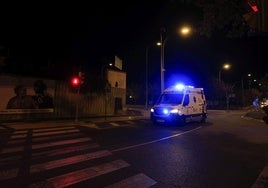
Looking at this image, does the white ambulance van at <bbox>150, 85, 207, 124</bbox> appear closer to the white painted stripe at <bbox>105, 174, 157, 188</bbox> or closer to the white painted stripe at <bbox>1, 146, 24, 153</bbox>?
the white painted stripe at <bbox>1, 146, 24, 153</bbox>

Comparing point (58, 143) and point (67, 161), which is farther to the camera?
point (58, 143)

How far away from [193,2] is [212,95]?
6907 cm

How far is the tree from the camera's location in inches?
228

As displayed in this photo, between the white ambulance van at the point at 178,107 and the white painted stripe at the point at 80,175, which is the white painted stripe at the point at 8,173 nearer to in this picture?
the white painted stripe at the point at 80,175

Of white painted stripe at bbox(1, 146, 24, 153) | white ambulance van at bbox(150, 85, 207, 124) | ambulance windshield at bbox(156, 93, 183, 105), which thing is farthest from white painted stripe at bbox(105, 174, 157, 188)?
ambulance windshield at bbox(156, 93, 183, 105)

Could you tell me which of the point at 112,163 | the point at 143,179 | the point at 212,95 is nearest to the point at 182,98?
the point at 112,163

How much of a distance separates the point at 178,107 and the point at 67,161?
448 inches

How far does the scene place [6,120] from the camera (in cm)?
1998

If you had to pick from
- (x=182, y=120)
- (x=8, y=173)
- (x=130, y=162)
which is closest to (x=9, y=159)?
(x=8, y=173)

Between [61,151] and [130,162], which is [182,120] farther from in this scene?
[130,162]

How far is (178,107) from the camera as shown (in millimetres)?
18781

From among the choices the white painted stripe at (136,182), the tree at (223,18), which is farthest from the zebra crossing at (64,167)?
the tree at (223,18)

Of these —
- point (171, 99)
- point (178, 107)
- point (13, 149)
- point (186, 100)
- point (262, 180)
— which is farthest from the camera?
point (171, 99)

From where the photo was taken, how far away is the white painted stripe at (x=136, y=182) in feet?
20.6
